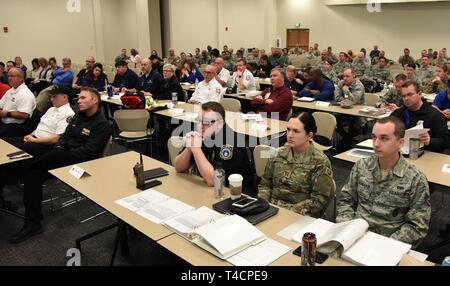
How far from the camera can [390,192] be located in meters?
2.36

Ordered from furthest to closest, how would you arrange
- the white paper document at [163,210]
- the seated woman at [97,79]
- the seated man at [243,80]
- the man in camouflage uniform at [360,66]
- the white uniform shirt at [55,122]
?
the man in camouflage uniform at [360,66]
the seated woman at [97,79]
the seated man at [243,80]
the white uniform shirt at [55,122]
the white paper document at [163,210]

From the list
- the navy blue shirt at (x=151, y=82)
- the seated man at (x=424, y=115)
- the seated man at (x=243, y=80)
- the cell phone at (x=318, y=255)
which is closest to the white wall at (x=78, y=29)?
the seated man at (x=243, y=80)

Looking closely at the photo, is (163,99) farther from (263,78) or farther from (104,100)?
(263,78)

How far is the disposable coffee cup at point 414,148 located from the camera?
338cm

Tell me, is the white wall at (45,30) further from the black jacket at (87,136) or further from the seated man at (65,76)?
the black jacket at (87,136)

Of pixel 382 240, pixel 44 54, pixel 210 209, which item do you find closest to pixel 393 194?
pixel 382 240

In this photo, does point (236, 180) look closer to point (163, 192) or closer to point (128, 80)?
point (163, 192)

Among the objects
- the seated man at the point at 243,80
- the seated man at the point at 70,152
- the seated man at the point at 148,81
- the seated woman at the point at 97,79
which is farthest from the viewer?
the seated woman at the point at 97,79

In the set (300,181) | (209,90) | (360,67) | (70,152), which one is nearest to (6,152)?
(70,152)

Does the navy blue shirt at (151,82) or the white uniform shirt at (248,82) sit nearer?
the navy blue shirt at (151,82)

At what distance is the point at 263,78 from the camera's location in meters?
10.3

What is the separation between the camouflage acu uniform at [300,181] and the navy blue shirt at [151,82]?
469 centimetres

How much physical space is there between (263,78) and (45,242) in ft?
25.2

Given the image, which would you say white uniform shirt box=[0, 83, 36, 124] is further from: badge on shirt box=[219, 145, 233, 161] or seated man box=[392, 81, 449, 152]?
seated man box=[392, 81, 449, 152]
